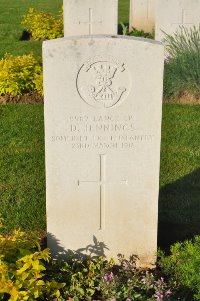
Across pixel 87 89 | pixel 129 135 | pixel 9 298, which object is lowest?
pixel 9 298

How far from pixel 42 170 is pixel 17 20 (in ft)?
40.3

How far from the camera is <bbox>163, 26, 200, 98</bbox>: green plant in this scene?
8634mm

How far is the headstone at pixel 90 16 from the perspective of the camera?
10.6 meters

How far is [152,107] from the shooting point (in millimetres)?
3871

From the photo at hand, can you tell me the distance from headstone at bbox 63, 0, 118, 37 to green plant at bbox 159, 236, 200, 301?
7175mm

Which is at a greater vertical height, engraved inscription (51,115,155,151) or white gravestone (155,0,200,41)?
white gravestone (155,0,200,41)

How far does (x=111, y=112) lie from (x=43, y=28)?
404 inches

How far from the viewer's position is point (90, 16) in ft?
35.0

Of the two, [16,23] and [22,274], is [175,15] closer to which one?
[22,274]

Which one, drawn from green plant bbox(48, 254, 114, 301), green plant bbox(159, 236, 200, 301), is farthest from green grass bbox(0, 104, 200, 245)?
green plant bbox(48, 254, 114, 301)

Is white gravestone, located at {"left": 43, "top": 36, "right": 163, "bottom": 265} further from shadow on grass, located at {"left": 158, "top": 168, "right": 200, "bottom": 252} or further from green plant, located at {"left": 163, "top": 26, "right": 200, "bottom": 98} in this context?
green plant, located at {"left": 163, "top": 26, "right": 200, "bottom": 98}

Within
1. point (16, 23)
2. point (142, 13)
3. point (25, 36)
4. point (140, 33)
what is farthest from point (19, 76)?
point (16, 23)

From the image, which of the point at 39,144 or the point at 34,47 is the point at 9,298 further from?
the point at 34,47

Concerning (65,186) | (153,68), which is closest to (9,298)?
(65,186)
